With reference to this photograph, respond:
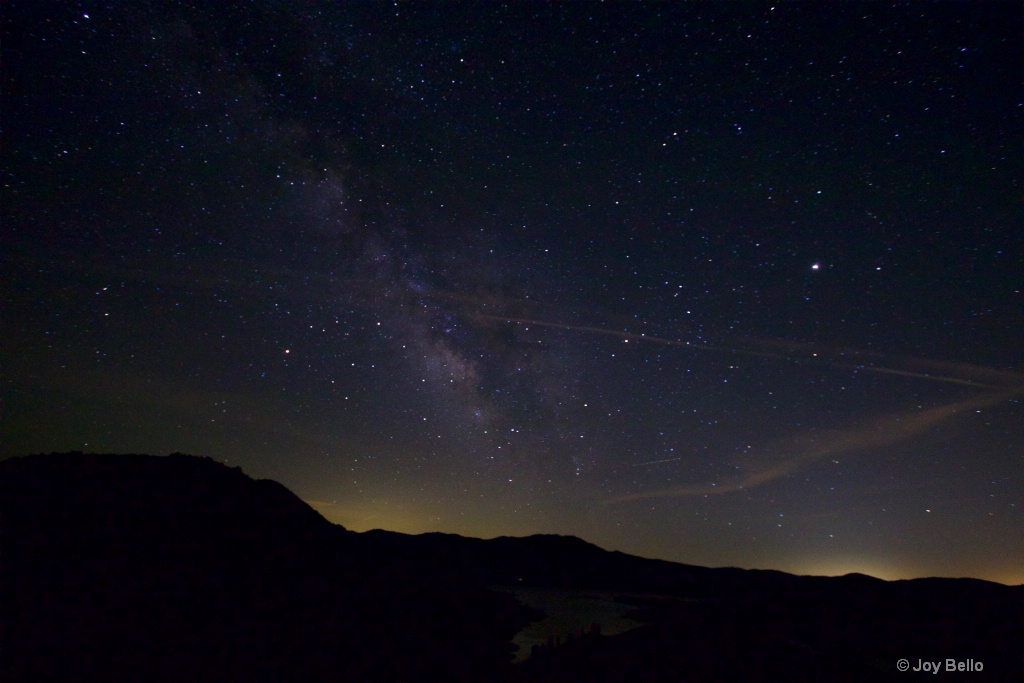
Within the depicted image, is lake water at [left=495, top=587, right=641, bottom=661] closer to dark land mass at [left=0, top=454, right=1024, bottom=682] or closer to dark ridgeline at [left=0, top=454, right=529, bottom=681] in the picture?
dark ridgeline at [left=0, top=454, right=529, bottom=681]

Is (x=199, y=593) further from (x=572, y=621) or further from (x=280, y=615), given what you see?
(x=572, y=621)

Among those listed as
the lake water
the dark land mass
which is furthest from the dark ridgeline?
the lake water

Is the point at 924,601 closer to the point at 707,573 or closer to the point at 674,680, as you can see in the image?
the point at 674,680

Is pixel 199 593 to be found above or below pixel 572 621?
above

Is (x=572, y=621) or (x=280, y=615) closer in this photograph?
(x=280, y=615)

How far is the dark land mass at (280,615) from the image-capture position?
51.5ft

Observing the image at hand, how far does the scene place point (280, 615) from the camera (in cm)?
1969

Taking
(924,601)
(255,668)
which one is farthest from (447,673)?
(924,601)

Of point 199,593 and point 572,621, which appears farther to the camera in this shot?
point 572,621

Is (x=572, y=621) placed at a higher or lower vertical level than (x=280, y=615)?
lower

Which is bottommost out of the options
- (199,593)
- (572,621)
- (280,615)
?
(572,621)

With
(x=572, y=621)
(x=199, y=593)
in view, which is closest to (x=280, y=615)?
(x=199, y=593)

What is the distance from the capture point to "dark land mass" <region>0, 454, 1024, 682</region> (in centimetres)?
1570

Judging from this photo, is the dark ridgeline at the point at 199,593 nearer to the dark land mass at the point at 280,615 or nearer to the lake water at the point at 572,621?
the dark land mass at the point at 280,615
